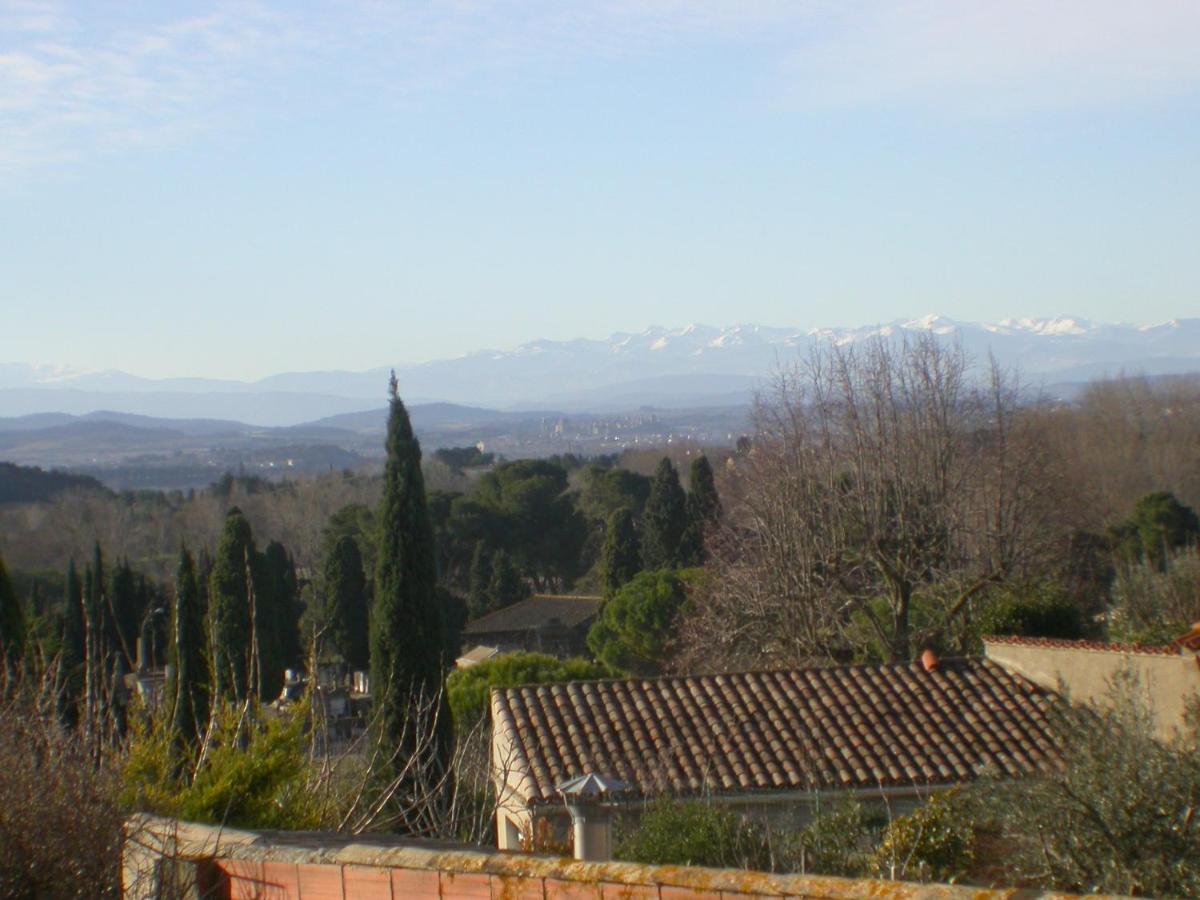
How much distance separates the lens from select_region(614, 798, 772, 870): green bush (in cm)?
742

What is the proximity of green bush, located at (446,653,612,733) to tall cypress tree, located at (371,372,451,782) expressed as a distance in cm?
644

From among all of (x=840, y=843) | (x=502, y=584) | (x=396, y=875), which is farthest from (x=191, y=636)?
(x=502, y=584)

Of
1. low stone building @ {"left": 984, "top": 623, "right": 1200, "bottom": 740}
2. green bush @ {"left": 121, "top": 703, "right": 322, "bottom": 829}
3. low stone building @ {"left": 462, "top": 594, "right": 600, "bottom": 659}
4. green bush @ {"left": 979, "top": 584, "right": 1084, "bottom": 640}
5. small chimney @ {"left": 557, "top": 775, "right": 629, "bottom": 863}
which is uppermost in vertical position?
green bush @ {"left": 121, "top": 703, "right": 322, "bottom": 829}

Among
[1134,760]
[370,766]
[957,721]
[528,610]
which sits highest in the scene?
[370,766]

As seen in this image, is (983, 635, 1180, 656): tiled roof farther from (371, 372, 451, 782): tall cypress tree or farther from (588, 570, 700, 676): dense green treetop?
(588, 570, 700, 676): dense green treetop

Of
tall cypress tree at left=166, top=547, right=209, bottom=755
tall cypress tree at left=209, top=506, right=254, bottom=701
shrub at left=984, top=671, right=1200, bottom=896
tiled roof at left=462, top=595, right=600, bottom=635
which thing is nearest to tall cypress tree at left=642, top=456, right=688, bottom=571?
tiled roof at left=462, top=595, right=600, bottom=635

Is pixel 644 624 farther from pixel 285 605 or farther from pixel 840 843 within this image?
pixel 840 843

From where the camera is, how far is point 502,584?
136ft

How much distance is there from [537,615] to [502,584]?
339cm

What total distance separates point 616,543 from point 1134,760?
28.8 metres

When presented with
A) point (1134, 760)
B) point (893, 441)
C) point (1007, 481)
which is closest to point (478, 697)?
point (893, 441)

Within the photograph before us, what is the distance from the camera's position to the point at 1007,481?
1056 inches

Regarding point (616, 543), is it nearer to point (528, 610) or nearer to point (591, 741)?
point (528, 610)

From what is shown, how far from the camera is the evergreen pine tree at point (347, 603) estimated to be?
33562 mm
